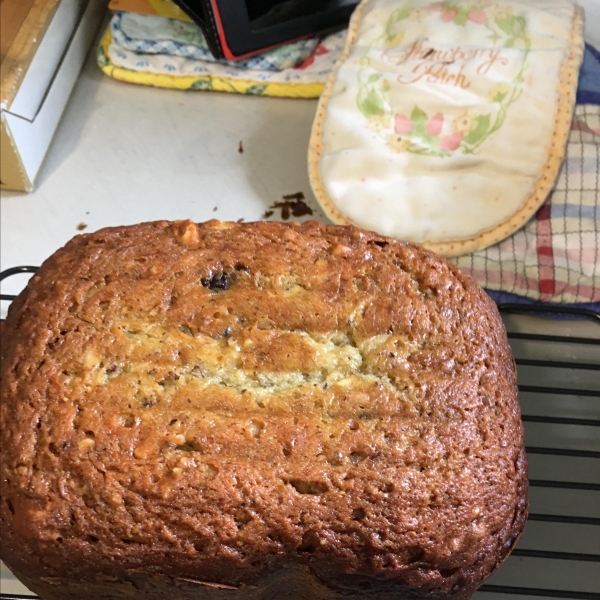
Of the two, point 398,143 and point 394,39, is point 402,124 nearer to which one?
point 398,143

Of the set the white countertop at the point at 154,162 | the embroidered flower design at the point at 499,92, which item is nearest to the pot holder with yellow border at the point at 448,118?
the embroidered flower design at the point at 499,92

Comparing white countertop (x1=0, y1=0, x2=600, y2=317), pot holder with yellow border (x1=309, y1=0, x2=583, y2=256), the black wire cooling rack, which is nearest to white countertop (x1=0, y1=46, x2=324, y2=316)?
white countertop (x1=0, y1=0, x2=600, y2=317)

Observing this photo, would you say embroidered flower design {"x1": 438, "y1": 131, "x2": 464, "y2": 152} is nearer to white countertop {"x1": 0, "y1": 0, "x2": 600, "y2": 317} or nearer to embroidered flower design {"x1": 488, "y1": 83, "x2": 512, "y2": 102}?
embroidered flower design {"x1": 488, "y1": 83, "x2": 512, "y2": 102}

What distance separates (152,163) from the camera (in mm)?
1294

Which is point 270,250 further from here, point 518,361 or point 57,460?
point 518,361

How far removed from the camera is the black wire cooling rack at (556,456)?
2.94 feet

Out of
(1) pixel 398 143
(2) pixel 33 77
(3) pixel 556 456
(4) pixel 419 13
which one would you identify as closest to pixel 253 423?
(3) pixel 556 456

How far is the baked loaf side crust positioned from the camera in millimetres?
660

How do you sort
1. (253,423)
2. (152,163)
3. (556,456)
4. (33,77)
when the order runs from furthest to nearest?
(152,163), (33,77), (556,456), (253,423)

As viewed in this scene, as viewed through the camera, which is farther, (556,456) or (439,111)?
(439,111)

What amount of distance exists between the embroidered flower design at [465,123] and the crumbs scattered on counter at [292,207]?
1.06 feet

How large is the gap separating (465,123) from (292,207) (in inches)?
14.5

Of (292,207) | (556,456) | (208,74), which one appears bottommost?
(556,456)

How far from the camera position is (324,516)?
0.67 m
